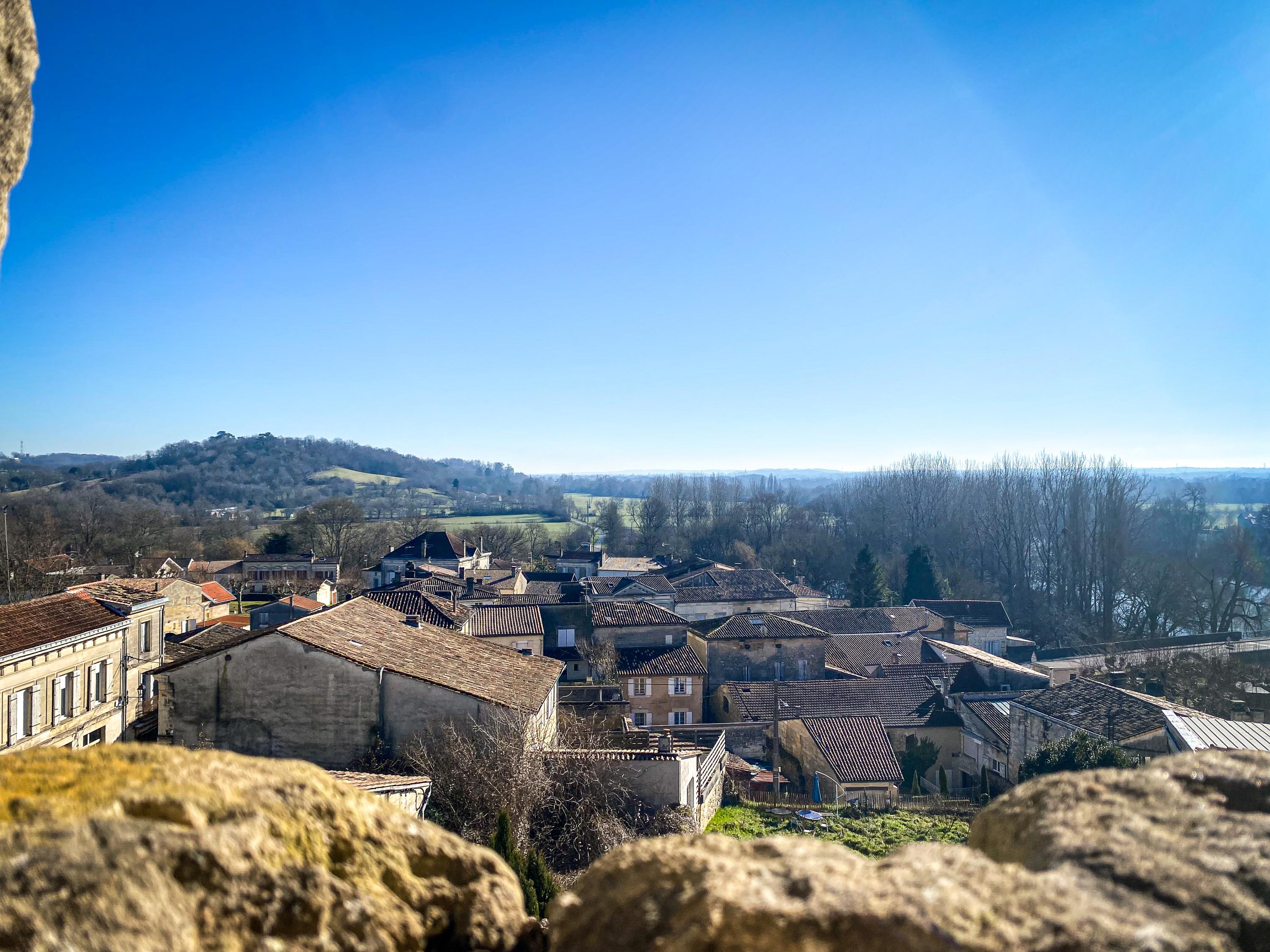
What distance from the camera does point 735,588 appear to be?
172 ft

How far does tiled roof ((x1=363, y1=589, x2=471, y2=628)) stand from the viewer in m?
27.8

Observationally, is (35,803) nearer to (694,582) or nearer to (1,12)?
(1,12)

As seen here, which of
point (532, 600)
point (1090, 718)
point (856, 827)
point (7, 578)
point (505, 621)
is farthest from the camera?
point (532, 600)

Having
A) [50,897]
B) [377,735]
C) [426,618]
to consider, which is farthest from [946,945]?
[426,618]

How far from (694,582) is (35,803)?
185 feet

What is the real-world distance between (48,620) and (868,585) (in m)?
52.1

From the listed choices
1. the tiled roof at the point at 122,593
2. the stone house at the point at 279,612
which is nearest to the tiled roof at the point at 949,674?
the stone house at the point at 279,612

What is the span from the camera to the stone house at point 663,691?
32.3 m

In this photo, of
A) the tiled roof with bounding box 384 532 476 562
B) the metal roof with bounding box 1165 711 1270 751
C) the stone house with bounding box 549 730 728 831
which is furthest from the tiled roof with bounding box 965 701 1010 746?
the tiled roof with bounding box 384 532 476 562

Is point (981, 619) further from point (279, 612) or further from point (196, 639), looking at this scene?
point (196, 639)

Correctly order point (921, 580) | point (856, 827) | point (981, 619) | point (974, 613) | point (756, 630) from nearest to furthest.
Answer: point (856, 827), point (756, 630), point (981, 619), point (974, 613), point (921, 580)

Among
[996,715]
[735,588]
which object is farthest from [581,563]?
[996,715]

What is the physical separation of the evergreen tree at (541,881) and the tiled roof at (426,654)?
375 cm

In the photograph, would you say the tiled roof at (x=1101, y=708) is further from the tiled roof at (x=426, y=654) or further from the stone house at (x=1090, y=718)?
the tiled roof at (x=426, y=654)
